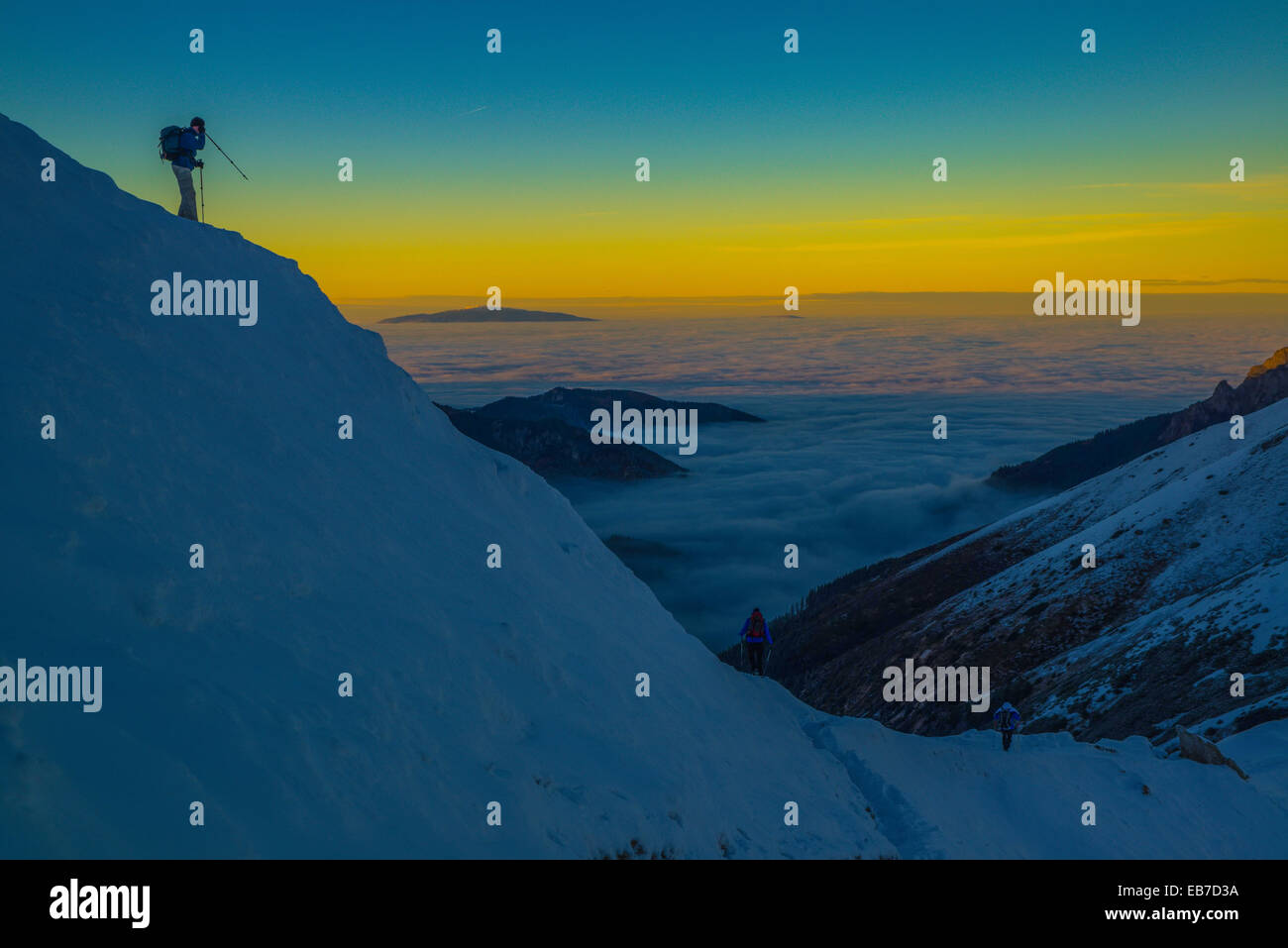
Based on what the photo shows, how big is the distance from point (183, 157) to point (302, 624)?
37.6ft

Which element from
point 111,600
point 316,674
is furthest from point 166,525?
point 316,674

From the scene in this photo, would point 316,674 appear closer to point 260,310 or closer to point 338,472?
point 338,472

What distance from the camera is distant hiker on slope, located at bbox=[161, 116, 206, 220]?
1670 cm

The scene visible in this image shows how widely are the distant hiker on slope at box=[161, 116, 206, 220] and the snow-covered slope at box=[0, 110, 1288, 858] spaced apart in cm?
176

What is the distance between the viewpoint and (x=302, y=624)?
10.1 meters

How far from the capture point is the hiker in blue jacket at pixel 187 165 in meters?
16.7

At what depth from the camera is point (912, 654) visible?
74062mm

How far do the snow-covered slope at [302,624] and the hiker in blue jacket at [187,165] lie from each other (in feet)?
5.62
